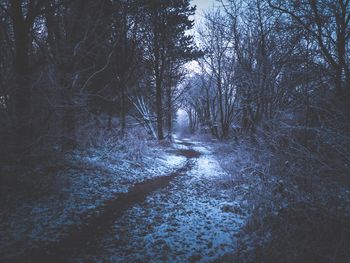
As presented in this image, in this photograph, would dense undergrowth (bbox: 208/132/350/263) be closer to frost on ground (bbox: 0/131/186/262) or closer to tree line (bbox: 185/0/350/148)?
tree line (bbox: 185/0/350/148)

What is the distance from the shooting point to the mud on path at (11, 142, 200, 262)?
9.87 feet

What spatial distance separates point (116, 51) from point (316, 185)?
12904 mm

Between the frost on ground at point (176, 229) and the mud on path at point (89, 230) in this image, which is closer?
the mud on path at point (89, 230)

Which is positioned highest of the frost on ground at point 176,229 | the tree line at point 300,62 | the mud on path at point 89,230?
the tree line at point 300,62

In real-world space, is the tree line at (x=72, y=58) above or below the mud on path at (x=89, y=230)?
above

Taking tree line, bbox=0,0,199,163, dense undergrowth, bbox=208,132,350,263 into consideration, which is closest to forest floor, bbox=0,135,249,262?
dense undergrowth, bbox=208,132,350,263

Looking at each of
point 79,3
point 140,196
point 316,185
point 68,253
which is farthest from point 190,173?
point 79,3

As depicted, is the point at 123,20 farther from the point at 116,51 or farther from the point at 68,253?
the point at 68,253

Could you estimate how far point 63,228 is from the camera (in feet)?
12.3

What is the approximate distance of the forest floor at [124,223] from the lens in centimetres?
313

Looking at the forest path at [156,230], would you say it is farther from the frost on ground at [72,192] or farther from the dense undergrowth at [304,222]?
the dense undergrowth at [304,222]

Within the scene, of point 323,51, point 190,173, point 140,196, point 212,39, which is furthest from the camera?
point 212,39

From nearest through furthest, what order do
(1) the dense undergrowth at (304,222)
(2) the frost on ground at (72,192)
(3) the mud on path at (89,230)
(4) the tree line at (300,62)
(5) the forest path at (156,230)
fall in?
(1) the dense undergrowth at (304,222) < (3) the mud on path at (89,230) < (5) the forest path at (156,230) < (2) the frost on ground at (72,192) < (4) the tree line at (300,62)

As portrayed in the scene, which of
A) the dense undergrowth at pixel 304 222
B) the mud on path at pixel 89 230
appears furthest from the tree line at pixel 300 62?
the mud on path at pixel 89 230
